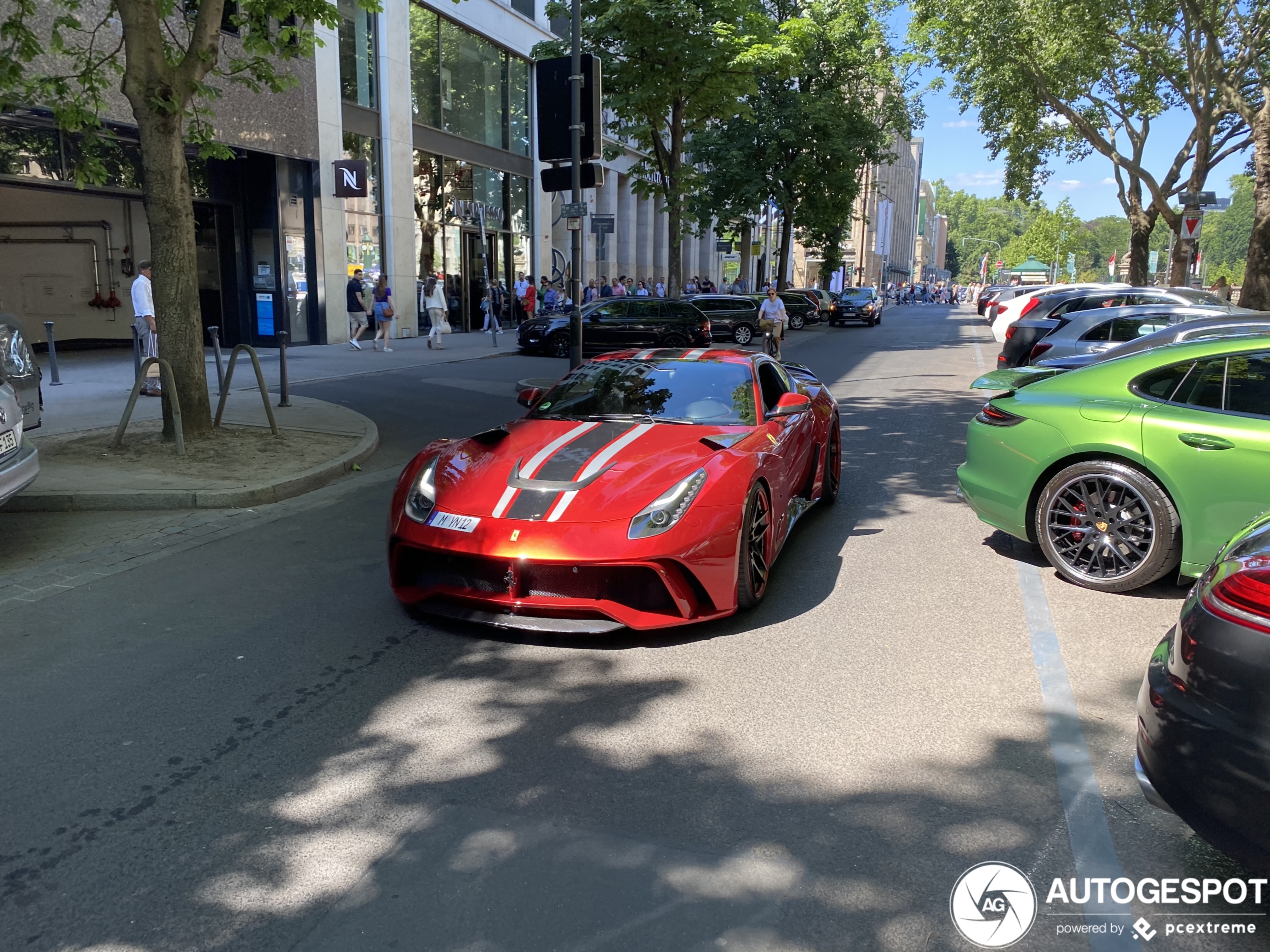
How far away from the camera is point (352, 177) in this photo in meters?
22.0

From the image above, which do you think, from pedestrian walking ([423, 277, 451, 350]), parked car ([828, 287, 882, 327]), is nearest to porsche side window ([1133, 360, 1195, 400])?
pedestrian walking ([423, 277, 451, 350])

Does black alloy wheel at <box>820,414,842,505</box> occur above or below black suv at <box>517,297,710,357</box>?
below

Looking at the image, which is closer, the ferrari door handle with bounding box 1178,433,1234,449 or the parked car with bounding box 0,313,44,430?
the ferrari door handle with bounding box 1178,433,1234,449

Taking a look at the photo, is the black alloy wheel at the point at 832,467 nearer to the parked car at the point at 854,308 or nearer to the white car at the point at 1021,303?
the white car at the point at 1021,303

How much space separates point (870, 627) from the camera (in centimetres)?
498

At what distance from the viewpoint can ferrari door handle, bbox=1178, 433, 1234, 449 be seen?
198 inches

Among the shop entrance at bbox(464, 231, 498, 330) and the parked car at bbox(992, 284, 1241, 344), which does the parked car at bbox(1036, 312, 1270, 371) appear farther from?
the shop entrance at bbox(464, 231, 498, 330)

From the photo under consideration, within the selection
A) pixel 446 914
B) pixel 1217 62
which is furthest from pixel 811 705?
pixel 1217 62

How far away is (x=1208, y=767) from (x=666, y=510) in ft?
8.45

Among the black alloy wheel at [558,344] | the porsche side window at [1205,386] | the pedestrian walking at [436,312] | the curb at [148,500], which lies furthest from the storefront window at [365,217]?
the porsche side window at [1205,386]

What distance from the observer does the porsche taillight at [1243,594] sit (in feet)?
8.26

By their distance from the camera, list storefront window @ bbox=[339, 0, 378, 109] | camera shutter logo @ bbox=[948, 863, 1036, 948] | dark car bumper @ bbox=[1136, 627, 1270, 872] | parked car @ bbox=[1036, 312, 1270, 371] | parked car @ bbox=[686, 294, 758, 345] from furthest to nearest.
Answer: parked car @ bbox=[686, 294, 758, 345] → storefront window @ bbox=[339, 0, 378, 109] → parked car @ bbox=[1036, 312, 1270, 371] → camera shutter logo @ bbox=[948, 863, 1036, 948] → dark car bumper @ bbox=[1136, 627, 1270, 872]

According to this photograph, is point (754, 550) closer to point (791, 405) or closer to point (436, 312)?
point (791, 405)

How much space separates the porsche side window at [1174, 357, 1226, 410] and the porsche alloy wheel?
1.58 feet
